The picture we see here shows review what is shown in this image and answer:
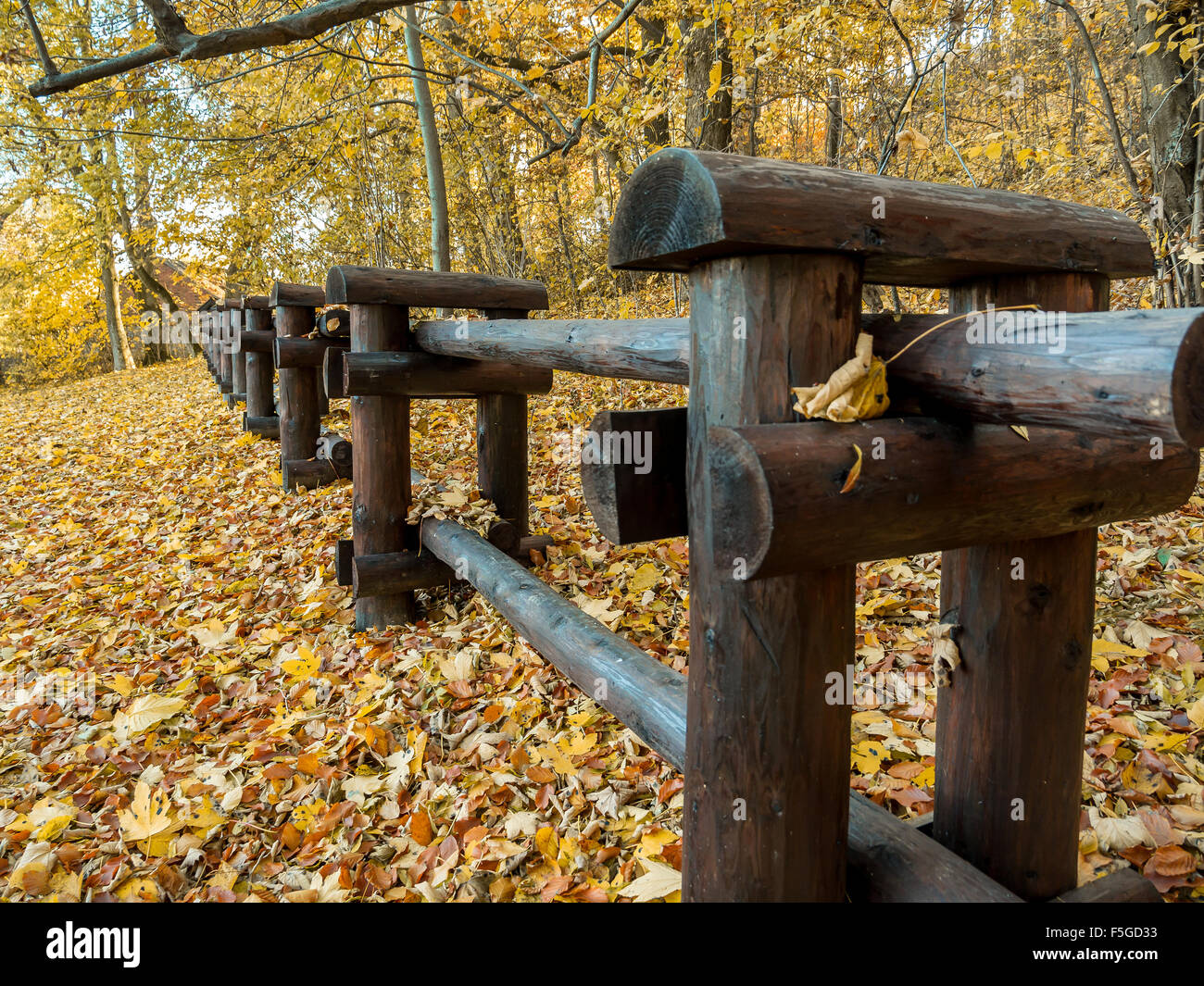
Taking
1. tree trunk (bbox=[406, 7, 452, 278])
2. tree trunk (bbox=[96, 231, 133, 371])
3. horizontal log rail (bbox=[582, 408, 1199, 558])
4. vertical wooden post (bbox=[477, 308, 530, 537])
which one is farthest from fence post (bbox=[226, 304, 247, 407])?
tree trunk (bbox=[96, 231, 133, 371])

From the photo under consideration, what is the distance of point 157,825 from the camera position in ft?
8.54

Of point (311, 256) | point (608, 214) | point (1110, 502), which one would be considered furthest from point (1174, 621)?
point (311, 256)

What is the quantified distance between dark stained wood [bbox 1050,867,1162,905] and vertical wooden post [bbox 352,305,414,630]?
10.2 ft

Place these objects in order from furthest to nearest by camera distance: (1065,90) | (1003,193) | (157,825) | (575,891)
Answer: (1065,90), (157,825), (575,891), (1003,193)

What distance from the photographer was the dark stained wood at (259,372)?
8.07 meters

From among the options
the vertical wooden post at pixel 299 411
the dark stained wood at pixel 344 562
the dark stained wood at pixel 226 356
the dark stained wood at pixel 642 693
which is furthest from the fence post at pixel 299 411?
the dark stained wood at pixel 226 356

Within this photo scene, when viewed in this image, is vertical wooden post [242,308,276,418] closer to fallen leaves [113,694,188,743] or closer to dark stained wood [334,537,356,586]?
dark stained wood [334,537,356,586]

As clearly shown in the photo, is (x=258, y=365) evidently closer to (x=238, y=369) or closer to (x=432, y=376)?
(x=238, y=369)

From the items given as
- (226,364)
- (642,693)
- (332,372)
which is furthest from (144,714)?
(226,364)

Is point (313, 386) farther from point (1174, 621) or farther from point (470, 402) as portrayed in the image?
point (1174, 621)

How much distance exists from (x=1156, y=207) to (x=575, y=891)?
5.29 m

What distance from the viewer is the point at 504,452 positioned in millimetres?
4246

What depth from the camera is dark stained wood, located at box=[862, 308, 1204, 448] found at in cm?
99

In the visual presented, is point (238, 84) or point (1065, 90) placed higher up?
point (238, 84)
